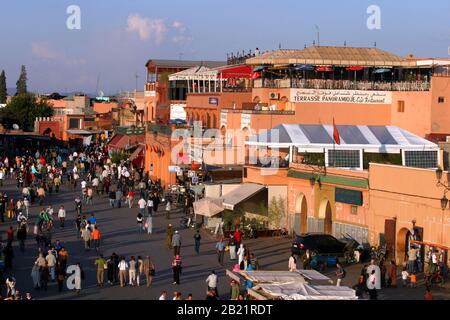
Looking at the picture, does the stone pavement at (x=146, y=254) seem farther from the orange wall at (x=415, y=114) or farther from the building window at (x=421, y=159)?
the orange wall at (x=415, y=114)

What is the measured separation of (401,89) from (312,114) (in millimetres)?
5984

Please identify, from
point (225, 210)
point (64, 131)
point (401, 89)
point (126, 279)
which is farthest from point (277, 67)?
point (64, 131)

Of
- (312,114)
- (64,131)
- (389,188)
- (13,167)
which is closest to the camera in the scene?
(389,188)

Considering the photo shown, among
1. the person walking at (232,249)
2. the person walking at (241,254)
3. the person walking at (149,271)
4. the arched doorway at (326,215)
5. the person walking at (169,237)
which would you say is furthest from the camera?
the arched doorway at (326,215)

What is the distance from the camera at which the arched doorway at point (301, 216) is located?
1439 inches

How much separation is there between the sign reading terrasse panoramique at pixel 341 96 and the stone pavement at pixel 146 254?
9083 millimetres

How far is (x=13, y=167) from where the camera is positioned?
61.7 meters

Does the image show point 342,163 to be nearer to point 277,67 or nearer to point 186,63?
point 277,67

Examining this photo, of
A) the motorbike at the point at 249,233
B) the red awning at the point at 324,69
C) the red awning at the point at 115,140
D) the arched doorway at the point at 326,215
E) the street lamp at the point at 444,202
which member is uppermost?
the red awning at the point at 324,69

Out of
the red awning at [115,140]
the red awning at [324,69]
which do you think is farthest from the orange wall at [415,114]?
the red awning at [115,140]

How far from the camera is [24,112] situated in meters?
107

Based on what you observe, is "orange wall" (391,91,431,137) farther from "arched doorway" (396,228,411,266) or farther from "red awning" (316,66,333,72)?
"arched doorway" (396,228,411,266)

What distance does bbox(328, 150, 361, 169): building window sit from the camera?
36.5 metres

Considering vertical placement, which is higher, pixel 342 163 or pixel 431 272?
pixel 342 163
